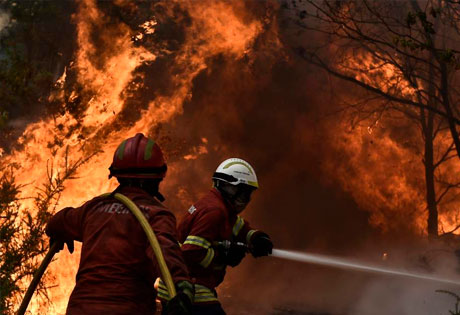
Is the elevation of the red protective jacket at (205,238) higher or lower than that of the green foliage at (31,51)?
lower

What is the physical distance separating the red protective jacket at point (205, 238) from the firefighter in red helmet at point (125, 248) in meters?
1.71

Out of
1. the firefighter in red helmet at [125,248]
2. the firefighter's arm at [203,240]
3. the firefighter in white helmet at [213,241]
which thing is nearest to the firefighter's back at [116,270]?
the firefighter in red helmet at [125,248]

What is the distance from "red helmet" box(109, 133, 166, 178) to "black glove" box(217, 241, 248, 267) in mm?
1941

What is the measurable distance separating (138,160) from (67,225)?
1.84 ft

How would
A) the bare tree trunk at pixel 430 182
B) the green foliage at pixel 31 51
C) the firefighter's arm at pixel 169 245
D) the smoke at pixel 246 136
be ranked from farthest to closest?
the bare tree trunk at pixel 430 182 < the green foliage at pixel 31 51 < the smoke at pixel 246 136 < the firefighter's arm at pixel 169 245

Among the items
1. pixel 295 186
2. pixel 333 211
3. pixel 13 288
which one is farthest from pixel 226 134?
pixel 13 288

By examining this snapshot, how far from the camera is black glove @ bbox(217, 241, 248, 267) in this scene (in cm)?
567

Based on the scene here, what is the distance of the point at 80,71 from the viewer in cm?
1326

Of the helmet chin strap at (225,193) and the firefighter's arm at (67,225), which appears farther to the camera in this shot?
the helmet chin strap at (225,193)

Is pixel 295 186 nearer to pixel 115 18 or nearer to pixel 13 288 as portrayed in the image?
pixel 115 18

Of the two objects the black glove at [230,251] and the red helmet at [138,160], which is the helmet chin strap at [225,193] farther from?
the red helmet at [138,160]

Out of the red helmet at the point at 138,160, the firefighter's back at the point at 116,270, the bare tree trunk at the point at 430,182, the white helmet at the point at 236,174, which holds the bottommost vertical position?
the firefighter's back at the point at 116,270

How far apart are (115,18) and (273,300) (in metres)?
6.87

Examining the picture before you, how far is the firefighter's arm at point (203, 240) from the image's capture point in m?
5.43
